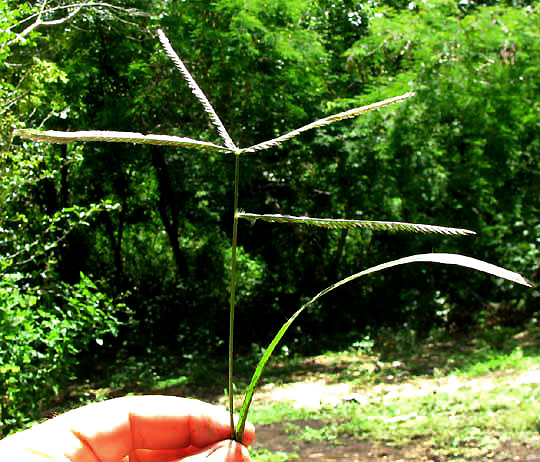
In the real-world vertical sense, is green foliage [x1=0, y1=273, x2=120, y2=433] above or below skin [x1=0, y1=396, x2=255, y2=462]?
below

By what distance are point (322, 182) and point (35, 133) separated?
7.70 m

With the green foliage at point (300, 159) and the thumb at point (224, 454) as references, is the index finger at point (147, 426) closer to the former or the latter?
the thumb at point (224, 454)

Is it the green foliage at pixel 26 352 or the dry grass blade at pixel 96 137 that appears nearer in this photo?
the dry grass blade at pixel 96 137

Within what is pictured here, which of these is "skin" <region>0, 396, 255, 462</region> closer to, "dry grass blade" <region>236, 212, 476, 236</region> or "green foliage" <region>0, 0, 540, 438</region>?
"dry grass blade" <region>236, 212, 476, 236</region>

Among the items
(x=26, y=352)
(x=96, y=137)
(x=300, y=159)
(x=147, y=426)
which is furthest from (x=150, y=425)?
(x=300, y=159)

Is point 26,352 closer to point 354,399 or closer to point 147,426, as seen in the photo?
point 354,399

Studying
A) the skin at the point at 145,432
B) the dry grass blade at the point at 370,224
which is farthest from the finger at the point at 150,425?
the dry grass blade at the point at 370,224

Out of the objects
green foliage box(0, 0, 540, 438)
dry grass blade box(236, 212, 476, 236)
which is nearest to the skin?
dry grass blade box(236, 212, 476, 236)

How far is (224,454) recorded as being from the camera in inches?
26.2

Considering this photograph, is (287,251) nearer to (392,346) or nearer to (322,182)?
(322,182)

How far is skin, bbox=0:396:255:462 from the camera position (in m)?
0.66

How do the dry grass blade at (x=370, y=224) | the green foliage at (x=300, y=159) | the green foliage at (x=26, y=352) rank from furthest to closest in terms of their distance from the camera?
1. the green foliage at (x=300, y=159)
2. the green foliage at (x=26, y=352)
3. the dry grass blade at (x=370, y=224)

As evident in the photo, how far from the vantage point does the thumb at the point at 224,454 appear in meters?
0.66

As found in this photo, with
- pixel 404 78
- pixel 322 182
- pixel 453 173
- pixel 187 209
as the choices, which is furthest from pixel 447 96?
pixel 187 209
